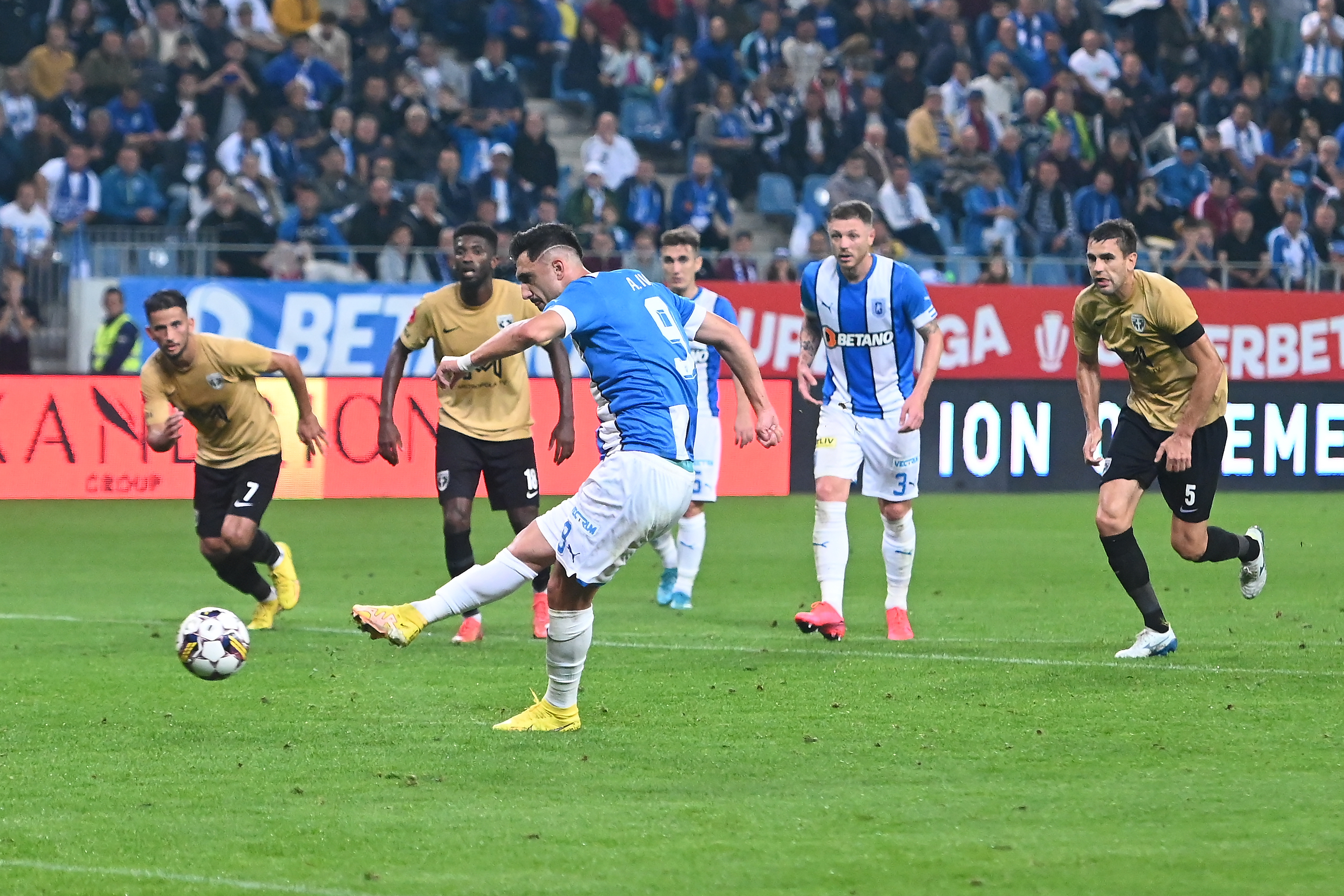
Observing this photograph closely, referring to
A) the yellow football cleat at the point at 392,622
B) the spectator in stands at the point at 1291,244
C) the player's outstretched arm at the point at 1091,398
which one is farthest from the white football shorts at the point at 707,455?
the spectator in stands at the point at 1291,244

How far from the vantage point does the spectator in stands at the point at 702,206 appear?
77.6 ft

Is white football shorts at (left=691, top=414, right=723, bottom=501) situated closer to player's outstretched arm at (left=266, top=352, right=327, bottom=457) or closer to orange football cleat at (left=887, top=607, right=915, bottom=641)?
orange football cleat at (left=887, top=607, right=915, bottom=641)

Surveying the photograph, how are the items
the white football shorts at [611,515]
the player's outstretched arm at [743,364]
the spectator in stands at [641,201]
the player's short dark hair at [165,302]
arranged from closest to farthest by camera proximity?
the white football shorts at [611,515]
the player's outstretched arm at [743,364]
the player's short dark hair at [165,302]
the spectator in stands at [641,201]

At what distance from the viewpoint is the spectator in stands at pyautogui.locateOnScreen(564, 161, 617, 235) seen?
22922 mm

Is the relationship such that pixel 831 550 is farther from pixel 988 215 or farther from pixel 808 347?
pixel 988 215

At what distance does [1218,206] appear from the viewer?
25.7 meters

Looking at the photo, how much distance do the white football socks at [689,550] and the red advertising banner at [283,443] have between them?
477 centimetres

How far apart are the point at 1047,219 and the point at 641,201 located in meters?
5.11

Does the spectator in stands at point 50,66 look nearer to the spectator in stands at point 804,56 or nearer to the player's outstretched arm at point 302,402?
the spectator in stands at point 804,56

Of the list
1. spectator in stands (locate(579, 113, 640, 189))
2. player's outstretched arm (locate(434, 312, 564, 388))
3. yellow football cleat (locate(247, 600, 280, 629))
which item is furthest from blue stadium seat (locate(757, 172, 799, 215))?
player's outstretched arm (locate(434, 312, 564, 388))

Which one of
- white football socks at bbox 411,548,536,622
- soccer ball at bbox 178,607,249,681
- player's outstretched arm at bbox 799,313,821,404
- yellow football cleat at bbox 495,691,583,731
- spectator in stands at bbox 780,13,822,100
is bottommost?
yellow football cleat at bbox 495,691,583,731

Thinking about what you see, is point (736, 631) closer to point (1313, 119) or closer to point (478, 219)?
point (478, 219)

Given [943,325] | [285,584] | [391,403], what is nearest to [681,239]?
[391,403]

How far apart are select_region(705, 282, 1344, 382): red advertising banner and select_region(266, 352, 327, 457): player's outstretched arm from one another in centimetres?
1075
